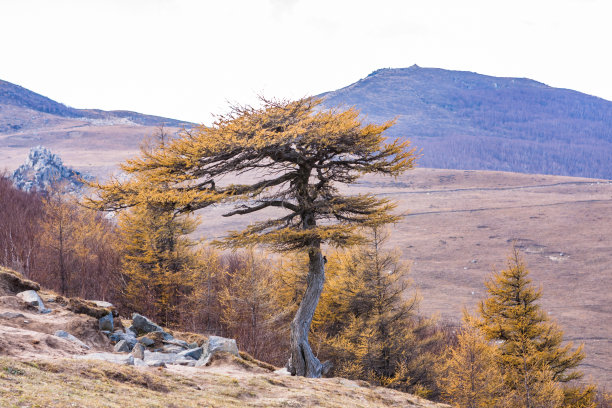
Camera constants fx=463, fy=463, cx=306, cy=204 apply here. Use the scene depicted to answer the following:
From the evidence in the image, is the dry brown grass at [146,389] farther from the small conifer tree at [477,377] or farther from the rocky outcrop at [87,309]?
the small conifer tree at [477,377]

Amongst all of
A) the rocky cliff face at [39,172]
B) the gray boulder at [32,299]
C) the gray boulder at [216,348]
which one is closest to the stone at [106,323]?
the gray boulder at [32,299]

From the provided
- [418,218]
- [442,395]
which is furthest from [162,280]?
[418,218]

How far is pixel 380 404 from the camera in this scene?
10.2 m

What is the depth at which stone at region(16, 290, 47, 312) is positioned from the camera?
12.5 meters

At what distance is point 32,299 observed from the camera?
12.7m

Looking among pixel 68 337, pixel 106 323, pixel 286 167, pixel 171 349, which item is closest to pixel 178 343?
pixel 171 349

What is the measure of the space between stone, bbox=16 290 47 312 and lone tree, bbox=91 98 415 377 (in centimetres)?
336

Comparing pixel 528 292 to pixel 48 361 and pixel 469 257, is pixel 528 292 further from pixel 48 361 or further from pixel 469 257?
pixel 469 257

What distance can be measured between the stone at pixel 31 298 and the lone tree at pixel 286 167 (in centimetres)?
336

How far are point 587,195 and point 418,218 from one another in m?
48.0

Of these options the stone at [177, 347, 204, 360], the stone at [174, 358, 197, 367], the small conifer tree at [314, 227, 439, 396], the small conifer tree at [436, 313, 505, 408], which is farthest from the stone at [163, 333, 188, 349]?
the small conifer tree at [436, 313, 505, 408]

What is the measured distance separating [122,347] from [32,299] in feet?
9.71

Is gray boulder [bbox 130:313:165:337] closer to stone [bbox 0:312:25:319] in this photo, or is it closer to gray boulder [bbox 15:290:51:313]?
gray boulder [bbox 15:290:51:313]

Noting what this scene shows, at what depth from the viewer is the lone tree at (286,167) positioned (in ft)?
A: 46.1
